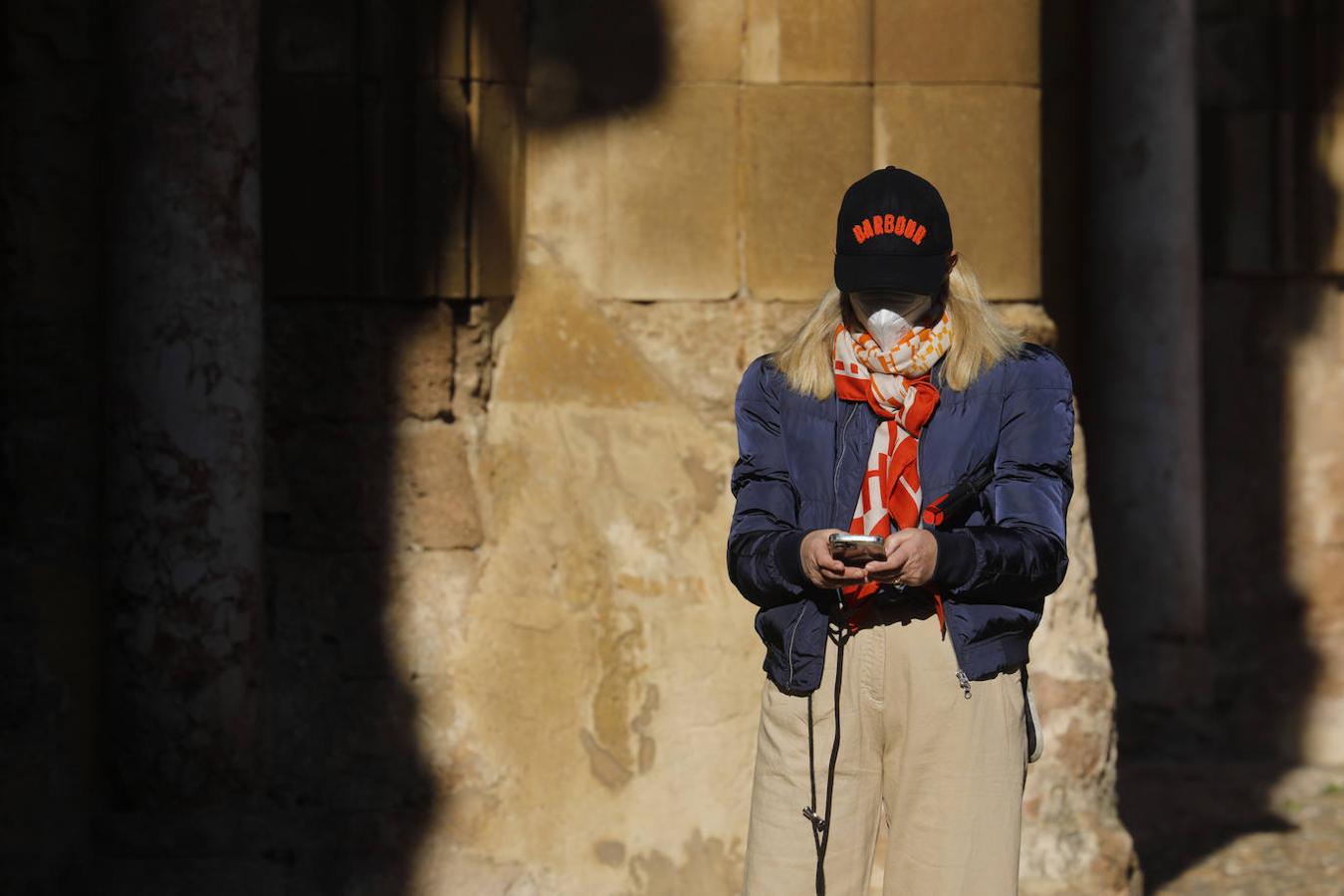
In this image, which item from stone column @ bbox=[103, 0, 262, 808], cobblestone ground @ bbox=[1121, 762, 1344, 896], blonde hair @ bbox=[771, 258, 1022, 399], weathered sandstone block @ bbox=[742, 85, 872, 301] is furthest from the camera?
cobblestone ground @ bbox=[1121, 762, 1344, 896]

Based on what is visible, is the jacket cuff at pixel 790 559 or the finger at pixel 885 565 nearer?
the finger at pixel 885 565

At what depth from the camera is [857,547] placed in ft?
10.1

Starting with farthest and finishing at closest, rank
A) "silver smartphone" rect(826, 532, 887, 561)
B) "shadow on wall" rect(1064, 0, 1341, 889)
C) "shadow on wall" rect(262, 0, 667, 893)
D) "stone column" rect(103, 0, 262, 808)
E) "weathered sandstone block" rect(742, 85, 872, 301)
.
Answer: "shadow on wall" rect(1064, 0, 1341, 889) < "weathered sandstone block" rect(742, 85, 872, 301) < "shadow on wall" rect(262, 0, 667, 893) < "stone column" rect(103, 0, 262, 808) < "silver smartphone" rect(826, 532, 887, 561)

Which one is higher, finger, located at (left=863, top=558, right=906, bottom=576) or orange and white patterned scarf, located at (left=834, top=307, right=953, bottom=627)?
orange and white patterned scarf, located at (left=834, top=307, right=953, bottom=627)

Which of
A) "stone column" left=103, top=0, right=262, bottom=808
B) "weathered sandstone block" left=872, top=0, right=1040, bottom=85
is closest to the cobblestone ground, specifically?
"weathered sandstone block" left=872, top=0, right=1040, bottom=85

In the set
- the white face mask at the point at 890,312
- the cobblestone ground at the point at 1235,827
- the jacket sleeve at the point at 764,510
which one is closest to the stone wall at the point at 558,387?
the cobblestone ground at the point at 1235,827

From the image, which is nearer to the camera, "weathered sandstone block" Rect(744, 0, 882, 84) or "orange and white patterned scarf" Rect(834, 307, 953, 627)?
"orange and white patterned scarf" Rect(834, 307, 953, 627)

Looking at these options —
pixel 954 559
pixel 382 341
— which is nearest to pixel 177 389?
pixel 382 341

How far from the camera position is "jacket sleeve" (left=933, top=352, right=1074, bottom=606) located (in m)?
3.17

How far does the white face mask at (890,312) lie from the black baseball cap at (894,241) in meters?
0.03

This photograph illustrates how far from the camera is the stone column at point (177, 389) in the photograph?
15.5ft

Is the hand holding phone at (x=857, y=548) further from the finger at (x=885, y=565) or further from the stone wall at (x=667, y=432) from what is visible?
the stone wall at (x=667, y=432)

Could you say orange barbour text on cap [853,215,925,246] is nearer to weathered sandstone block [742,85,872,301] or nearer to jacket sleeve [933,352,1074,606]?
jacket sleeve [933,352,1074,606]

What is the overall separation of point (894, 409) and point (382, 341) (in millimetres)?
2153
